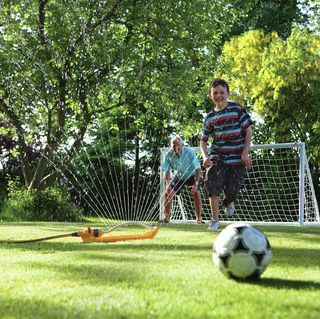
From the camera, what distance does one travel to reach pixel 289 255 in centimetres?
342

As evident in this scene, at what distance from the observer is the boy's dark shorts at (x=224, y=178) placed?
533cm

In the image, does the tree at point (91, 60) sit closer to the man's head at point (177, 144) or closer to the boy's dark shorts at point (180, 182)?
the man's head at point (177, 144)

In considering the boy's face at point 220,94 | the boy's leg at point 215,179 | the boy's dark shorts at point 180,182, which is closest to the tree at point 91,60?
the boy's dark shorts at point 180,182

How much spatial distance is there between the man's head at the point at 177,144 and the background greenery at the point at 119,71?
318cm

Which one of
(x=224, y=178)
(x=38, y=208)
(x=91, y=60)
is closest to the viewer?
(x=224, y=178)

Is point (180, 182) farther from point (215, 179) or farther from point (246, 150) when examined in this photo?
point (246, 150)

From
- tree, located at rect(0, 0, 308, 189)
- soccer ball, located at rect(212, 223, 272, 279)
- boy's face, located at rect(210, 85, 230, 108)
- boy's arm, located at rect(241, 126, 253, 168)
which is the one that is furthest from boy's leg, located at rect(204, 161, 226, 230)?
tree, located at rect(0, 0, 308, 189)

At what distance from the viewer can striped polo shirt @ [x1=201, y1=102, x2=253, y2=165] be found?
5.36 m

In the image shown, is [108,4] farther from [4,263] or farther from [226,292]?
[226,292]

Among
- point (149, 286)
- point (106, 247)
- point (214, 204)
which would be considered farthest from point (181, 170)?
point (149, 286)

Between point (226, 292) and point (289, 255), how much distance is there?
4.57 ft

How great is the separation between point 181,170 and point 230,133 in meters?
2.37

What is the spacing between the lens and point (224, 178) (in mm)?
5371

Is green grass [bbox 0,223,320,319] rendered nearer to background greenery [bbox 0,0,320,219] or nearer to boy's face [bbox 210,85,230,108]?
boy's face [bbox 210,85,230,108]
